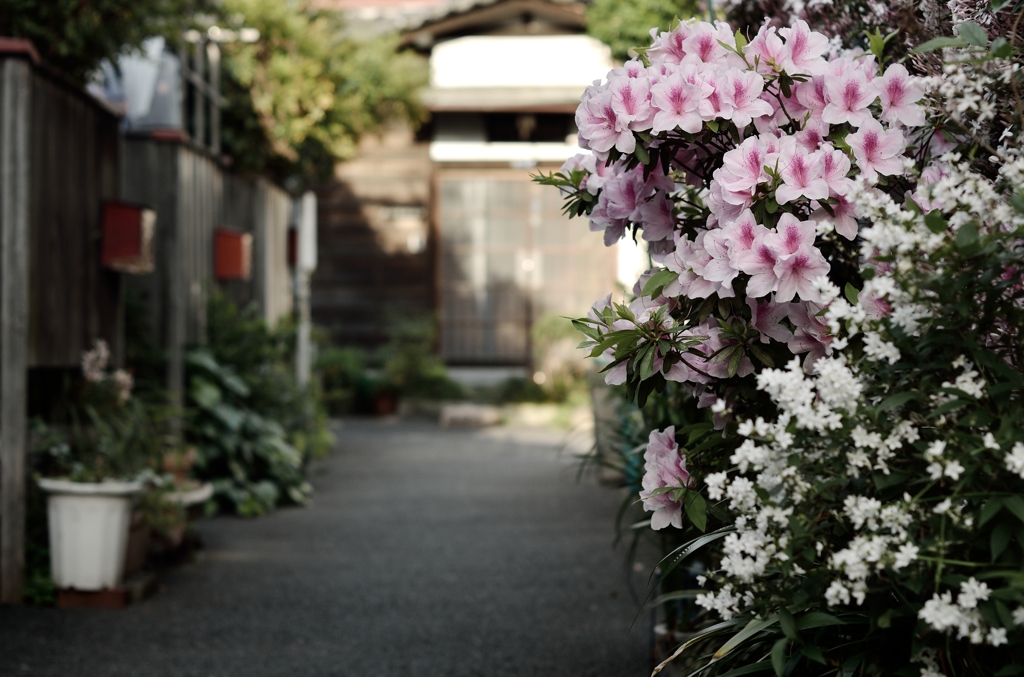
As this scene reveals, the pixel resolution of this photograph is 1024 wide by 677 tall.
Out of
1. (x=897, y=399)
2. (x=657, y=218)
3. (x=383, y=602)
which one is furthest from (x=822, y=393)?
(x=383, y=602)

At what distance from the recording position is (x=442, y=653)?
12.2 ft

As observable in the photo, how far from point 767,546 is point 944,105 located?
0.83m

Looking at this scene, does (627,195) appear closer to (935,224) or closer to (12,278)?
(935,224)

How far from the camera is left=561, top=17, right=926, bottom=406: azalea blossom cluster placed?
6.20ft

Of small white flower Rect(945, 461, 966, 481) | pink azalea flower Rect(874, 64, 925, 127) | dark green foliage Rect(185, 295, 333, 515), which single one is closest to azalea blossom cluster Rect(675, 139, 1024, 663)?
small white flower Rect(945, 461, 966, 481)

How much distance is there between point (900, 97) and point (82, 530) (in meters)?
3.46

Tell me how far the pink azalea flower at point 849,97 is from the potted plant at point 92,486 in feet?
10.6

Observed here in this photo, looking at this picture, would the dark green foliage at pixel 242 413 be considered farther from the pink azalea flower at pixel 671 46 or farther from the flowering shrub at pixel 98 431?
the pink azalea flower at pixel 671 46

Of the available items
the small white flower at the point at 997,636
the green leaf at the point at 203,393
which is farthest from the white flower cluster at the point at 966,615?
the green leaf at the point at 203,393

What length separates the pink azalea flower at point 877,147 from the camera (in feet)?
6.39

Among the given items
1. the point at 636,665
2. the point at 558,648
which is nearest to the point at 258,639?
the point at 558,648

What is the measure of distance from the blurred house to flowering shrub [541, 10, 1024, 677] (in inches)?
451

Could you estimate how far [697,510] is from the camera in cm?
187

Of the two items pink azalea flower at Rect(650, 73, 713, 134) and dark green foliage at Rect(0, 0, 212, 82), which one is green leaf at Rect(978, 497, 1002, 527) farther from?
dark green foliage at Rect(0, 0, 212, 82)
